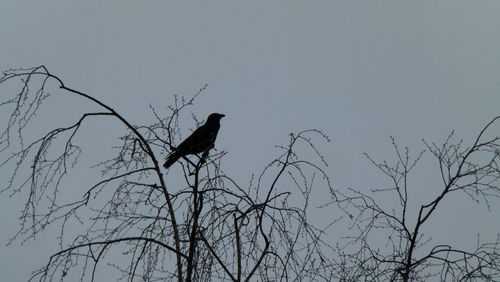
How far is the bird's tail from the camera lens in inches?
168

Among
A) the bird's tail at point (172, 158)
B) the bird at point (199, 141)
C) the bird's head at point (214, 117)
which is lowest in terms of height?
the bird's tail at point (172, 158)

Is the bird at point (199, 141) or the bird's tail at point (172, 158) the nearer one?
the bird's tail at point (172, 158)

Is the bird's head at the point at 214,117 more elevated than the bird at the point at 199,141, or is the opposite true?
the bird's head at the point at 214,117

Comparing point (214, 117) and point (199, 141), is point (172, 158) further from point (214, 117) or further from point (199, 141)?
point (214, 117)

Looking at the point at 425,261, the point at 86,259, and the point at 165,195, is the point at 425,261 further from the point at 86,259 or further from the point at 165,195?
the point at 86,259

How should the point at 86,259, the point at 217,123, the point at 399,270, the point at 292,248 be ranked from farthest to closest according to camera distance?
the point at 217,123 → the point at 399,270 → the point at 292,248 → the point at 86,259

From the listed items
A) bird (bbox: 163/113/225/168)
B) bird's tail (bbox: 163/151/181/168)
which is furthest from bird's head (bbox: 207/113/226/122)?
bird's tail (bbox: 163/151/181/168)

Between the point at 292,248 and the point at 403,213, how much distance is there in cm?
121

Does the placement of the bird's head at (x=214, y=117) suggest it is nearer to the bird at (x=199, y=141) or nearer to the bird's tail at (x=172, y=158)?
the bird at (x=199, y=141)

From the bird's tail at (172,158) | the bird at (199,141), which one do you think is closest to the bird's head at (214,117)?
the bird at (199,141)

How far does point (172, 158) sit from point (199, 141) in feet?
8.52

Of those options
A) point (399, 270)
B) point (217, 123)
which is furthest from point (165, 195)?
point (217, 123)

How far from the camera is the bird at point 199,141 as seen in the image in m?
4.69

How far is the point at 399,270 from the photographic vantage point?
4523 mm
